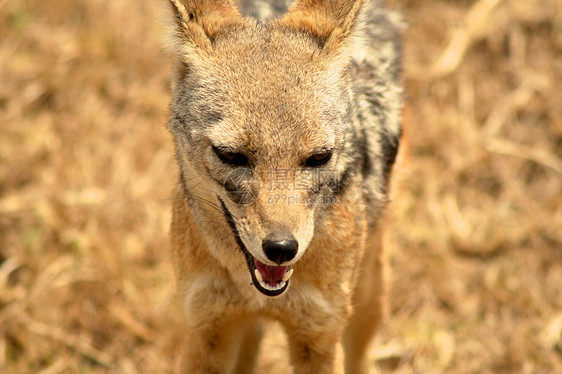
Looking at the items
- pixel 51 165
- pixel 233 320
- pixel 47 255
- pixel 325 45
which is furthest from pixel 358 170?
pixel 51 165

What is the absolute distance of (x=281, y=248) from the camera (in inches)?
120

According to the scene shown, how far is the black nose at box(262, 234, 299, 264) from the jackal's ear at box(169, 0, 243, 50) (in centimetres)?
110

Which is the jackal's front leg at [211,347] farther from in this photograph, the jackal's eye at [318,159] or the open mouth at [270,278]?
the jackal's eye at [318,159]

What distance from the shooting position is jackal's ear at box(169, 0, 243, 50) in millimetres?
3527

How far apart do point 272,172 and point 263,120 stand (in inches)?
9.6

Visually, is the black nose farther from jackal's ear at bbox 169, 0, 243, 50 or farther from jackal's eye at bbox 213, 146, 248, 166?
jackal's ear at bbox 169, 0, 243, 50

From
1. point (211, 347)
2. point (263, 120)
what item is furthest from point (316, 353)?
point (263, 120)

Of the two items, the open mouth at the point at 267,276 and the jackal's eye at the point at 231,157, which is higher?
the jackal's eye at the point at 231,157

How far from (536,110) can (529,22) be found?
1.06 meters

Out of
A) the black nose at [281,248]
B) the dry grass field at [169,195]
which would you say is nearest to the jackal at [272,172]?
the black nose at [281,248]

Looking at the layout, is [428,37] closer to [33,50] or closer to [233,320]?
[33,50]

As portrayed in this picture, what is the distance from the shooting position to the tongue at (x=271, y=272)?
132 inches

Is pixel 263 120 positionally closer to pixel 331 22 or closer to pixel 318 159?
pixel 318 159
